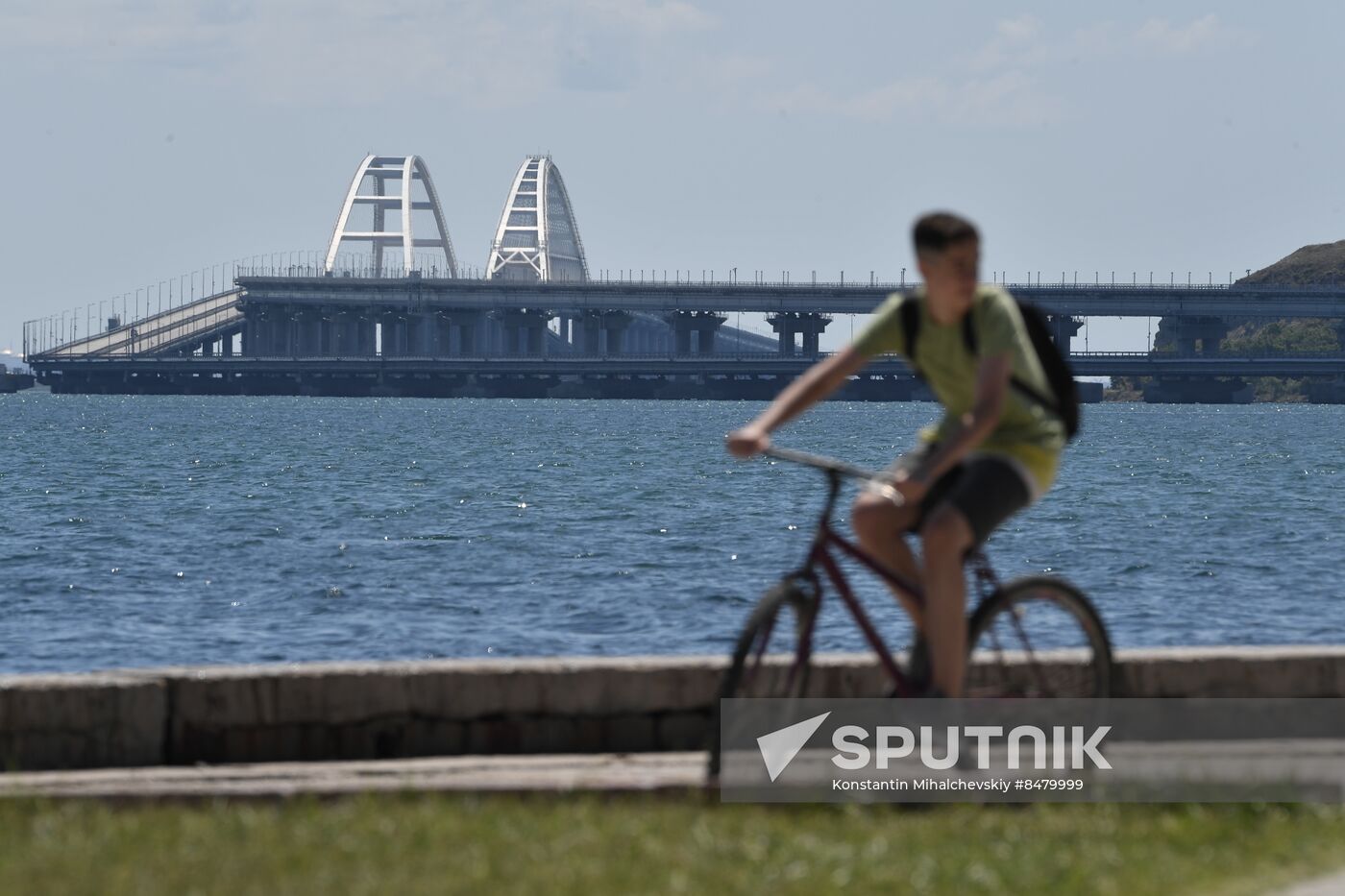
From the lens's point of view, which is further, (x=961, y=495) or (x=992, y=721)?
(x=992, y=721)

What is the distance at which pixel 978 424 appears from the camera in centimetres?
730

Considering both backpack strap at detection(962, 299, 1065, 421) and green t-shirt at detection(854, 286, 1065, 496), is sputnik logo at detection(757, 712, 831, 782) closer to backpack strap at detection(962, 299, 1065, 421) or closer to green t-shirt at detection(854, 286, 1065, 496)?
green t-shirt at detection(854, 286, 1065, 496)

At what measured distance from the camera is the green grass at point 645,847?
6.25 m

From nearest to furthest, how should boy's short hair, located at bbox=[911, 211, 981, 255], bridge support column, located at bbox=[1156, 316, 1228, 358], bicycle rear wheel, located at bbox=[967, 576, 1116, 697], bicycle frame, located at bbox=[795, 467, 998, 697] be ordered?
boy's short hair, located at bbox=[911, 211, 981, 255]
bicycle frame, located at bbox=[795, 467, 998, 697]
bicycle rear wheel, located at bbox=[967, 576, 1116, 697]
bridge support column, located at bbox=[1156, 316, 1228, 358]

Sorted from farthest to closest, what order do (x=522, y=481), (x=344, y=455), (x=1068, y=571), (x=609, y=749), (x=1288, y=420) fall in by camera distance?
(x=1288, y=420)
(x=344, y=455)
(x=522, y=481)
(x=1068, y=571)
(x=609, y=749)

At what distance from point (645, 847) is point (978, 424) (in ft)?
6.11

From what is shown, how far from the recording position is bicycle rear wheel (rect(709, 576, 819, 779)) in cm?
755

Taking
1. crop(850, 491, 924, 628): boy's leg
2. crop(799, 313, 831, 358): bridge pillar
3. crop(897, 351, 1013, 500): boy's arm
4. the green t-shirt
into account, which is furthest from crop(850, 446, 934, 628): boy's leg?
crop(799, 313, 831, 358): bridge pillar

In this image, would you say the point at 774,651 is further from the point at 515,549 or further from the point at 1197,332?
the point at 1197,332

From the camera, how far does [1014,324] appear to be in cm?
745

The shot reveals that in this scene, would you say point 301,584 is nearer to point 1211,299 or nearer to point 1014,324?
point 1014,324

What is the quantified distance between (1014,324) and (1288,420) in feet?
524

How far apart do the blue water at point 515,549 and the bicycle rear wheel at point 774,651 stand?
15415 mm

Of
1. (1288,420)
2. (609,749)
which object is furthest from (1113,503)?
(1288,420)
